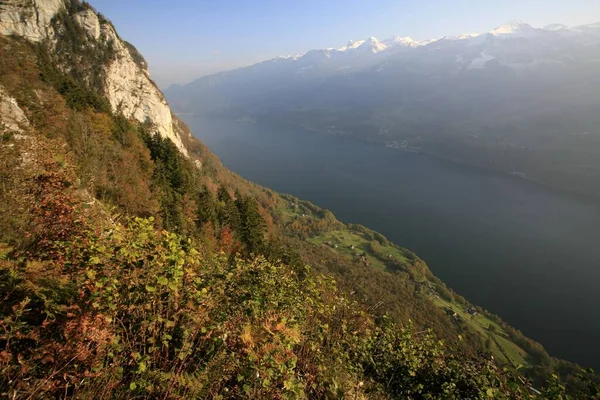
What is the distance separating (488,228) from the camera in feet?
322

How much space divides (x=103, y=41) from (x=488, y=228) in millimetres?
108773

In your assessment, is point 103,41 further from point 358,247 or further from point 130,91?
point 358,247

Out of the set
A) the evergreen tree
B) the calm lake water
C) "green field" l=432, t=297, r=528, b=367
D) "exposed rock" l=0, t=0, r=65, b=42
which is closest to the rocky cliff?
"exposed rock" l=0, t=0, r=65, b=42

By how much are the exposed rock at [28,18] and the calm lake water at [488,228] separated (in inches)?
3468

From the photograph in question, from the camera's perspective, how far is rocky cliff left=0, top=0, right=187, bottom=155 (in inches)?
1353

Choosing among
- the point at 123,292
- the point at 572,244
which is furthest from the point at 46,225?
the point at 572,244

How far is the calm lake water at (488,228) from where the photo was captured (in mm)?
64438

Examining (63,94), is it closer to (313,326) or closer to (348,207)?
(313,326)

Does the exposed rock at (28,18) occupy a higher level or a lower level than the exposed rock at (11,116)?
higher

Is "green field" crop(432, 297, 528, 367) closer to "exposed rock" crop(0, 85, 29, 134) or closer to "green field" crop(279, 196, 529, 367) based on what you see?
"green field" crop(279, 196, 529, 367)

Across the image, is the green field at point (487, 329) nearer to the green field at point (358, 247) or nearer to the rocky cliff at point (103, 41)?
the green field at point (358, 247)

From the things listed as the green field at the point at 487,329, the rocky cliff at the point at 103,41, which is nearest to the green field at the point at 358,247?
the green field at the point at 487,329

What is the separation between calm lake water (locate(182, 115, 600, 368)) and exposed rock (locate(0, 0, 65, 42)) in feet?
289

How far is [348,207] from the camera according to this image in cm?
11706
